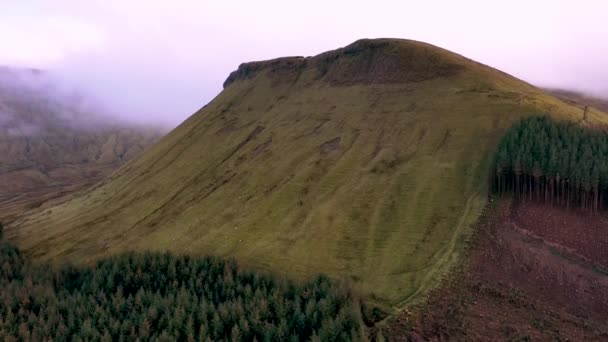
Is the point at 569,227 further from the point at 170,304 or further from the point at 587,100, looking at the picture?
the point at 587,100

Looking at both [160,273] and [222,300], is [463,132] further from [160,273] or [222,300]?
[160,273]

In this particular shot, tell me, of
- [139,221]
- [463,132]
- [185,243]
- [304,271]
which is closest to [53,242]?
[139,221]

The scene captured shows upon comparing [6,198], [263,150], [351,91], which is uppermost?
[351,91]

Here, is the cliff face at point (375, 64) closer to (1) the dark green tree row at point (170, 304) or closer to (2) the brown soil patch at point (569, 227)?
(2) the brown soil patch at point (569, 227)

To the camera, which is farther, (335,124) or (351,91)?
(351,91)

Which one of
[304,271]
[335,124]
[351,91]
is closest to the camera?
[304,271]

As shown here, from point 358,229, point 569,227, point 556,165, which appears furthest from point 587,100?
point 358,229
